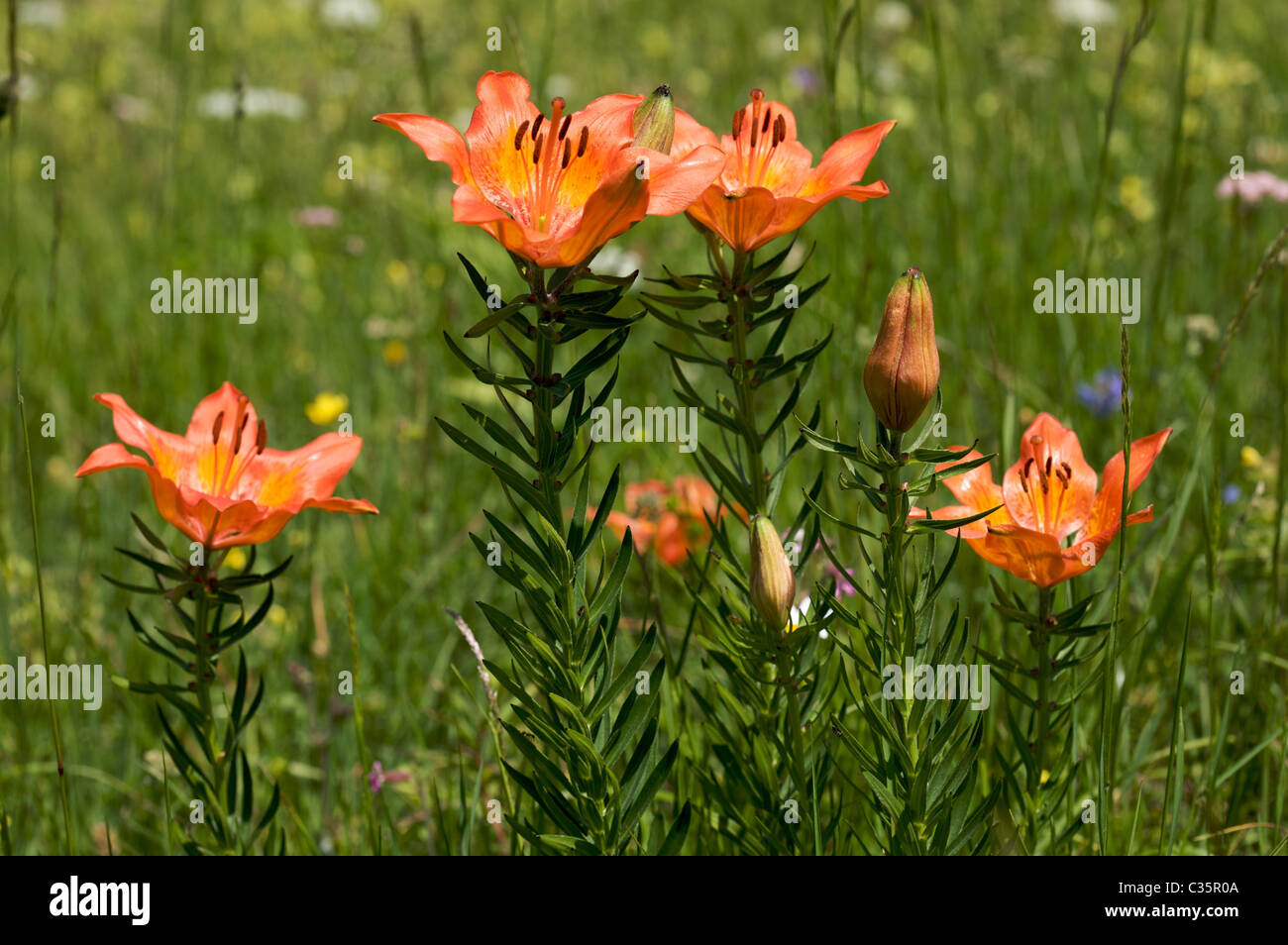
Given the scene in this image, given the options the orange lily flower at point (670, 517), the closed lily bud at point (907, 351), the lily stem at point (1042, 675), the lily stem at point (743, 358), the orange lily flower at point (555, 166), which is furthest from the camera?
the orange lily flower at point (670, 517)

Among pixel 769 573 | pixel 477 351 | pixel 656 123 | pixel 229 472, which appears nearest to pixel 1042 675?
pixel 769 573

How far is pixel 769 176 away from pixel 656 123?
0.30 metres

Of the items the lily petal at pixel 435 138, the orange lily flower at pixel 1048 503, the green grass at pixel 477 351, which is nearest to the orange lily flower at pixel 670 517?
the green grass at pixel 477 351

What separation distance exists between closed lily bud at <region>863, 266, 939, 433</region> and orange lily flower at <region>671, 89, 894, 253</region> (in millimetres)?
122

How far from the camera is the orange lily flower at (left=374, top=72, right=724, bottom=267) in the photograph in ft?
4.02

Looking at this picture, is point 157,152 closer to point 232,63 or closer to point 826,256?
point 232,63

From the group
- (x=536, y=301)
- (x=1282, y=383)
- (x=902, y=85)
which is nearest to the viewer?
(x=536, y=301)

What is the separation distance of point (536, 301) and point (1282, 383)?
1584mm

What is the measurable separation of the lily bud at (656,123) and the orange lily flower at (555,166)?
0.07 feet

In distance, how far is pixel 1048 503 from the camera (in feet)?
5.36

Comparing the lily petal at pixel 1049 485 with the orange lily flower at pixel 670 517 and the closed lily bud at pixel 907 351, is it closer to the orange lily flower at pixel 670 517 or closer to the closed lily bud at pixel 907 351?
the closed lily bud at pixel 907 351

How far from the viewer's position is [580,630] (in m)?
1.42

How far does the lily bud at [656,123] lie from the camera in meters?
1.31
